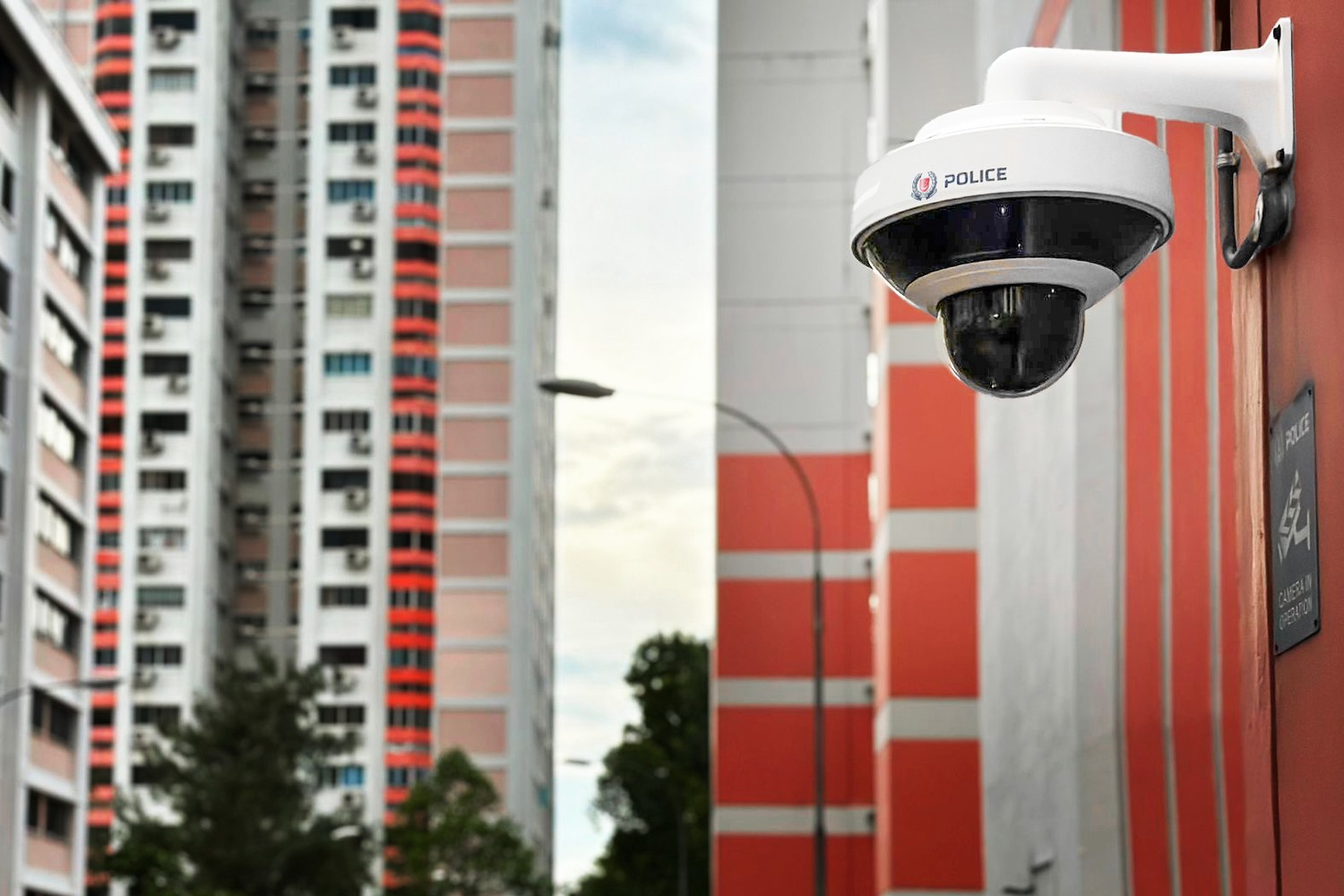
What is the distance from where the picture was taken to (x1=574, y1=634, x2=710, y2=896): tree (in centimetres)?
6744

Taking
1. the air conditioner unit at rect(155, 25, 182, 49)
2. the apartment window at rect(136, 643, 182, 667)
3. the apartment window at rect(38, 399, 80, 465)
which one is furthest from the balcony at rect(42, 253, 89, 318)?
the air conditioner unit at rect(155, 25, 182, 49)

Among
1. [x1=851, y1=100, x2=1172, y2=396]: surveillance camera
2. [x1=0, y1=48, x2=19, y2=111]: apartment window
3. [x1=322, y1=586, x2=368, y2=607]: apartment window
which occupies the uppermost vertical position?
[x1=0, y1=48, x2=19, y2=111]: apartment window

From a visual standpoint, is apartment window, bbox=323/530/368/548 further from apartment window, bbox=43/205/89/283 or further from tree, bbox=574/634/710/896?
apartment window, bbox=43/205/89/283

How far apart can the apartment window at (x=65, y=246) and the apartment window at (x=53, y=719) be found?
1293cm

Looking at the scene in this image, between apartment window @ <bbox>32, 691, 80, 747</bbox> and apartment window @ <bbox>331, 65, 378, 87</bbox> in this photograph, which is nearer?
apartment window @ <bbox>32, 691, 80, 747</bbox>

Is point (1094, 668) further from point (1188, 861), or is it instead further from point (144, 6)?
point (144, 6)

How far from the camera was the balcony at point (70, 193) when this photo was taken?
61875 mm

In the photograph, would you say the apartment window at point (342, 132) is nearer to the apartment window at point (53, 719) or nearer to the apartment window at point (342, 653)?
the apartment window at point (342, 653)

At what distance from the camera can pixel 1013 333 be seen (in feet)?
11.9

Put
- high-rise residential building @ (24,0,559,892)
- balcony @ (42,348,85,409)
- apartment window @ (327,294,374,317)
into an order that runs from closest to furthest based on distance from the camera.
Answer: balcony @ (42,348,85,409) → high-rise residential building @ (24,0,559,892) → apartment window @ (327,294,374,317)

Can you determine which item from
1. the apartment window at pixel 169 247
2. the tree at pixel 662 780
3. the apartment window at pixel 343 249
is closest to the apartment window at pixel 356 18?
the apartment window at pixel 343 249

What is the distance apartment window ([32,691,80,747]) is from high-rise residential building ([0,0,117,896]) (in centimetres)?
6

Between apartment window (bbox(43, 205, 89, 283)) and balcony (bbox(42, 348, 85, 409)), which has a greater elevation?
apartment window (bbox(43, 205, 89, 283))

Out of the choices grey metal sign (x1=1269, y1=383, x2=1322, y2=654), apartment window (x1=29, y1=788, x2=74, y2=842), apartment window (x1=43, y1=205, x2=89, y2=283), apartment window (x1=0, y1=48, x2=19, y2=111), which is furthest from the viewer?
apartment window (x1=43, y1=205, x2=89, y2=283)
